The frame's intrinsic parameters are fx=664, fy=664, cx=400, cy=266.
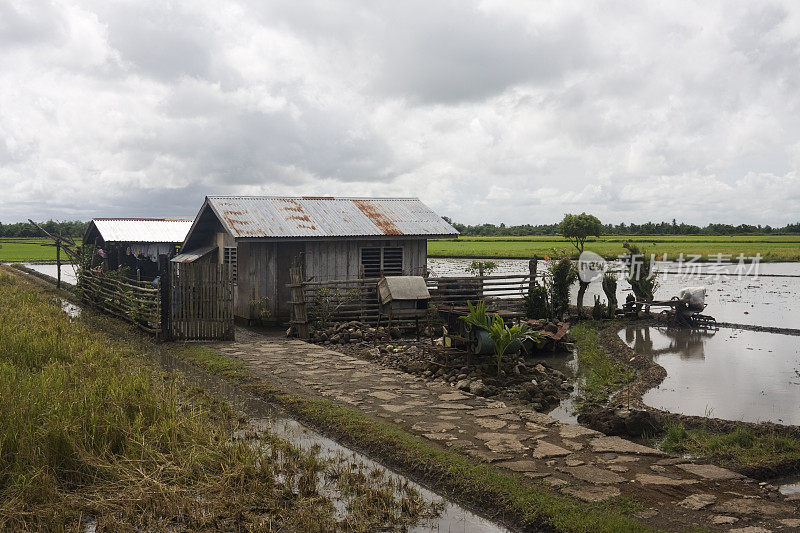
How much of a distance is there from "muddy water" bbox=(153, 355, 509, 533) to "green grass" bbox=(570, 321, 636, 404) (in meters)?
4.85

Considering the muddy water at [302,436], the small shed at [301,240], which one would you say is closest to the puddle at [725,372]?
the muddy water at [302,436]

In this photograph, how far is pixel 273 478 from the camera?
6473 millimetres

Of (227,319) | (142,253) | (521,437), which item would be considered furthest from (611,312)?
(142,253)

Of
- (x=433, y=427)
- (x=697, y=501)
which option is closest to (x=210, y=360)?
(x=433, y=427)

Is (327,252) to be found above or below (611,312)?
above

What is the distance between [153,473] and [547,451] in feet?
13.6

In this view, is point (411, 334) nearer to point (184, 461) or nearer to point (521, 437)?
point (521, 437)

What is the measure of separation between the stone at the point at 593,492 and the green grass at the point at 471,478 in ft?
0.37

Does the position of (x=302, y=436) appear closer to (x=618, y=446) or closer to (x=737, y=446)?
(x=618, y=446)

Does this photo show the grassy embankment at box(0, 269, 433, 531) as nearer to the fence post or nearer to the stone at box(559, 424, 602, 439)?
the stone at box(559, 424, 602, 439)

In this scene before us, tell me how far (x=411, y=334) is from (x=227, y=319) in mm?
4868

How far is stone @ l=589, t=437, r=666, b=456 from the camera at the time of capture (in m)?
7.52

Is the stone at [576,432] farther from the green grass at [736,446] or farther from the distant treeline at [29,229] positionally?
the distant treeline at [29,229]

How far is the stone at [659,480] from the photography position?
257 inches
